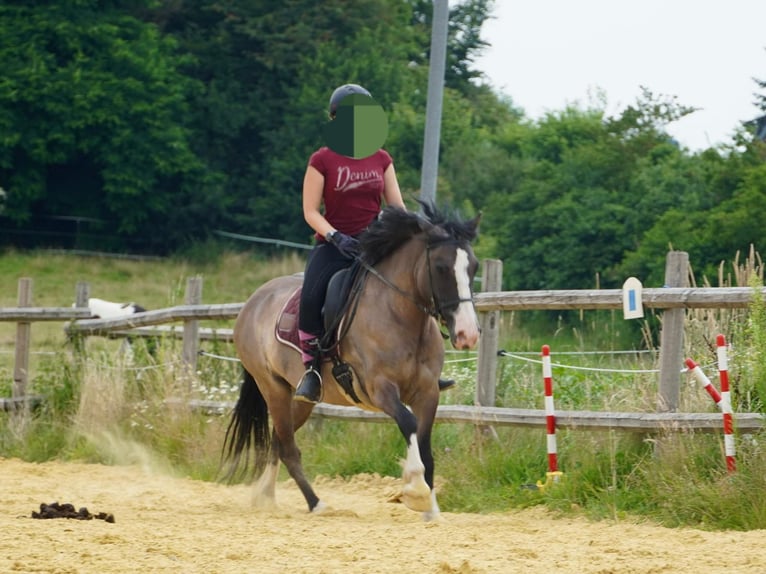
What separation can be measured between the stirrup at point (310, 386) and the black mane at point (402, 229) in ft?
2.95

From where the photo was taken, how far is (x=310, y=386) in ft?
29.6

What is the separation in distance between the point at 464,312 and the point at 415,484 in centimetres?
109

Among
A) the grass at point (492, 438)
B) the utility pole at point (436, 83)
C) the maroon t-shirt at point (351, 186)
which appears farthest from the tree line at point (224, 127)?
the maroon t-shirt at point (351, 186)

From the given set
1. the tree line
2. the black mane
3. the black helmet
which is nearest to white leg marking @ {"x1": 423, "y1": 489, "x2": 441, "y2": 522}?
the black mane

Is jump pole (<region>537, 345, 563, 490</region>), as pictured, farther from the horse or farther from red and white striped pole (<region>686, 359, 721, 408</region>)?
red and white striped pole (<region>686, 359, 721, 408</region>)

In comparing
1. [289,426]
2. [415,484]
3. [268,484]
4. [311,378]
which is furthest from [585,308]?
[268,484]

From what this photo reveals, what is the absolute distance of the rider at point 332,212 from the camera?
8945 millimetres

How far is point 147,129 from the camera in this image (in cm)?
4272

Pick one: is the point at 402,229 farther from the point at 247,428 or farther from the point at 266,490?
the point at 247,428

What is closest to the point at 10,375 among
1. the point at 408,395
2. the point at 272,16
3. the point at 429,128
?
the point at 429,128

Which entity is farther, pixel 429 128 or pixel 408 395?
pixel 429 128

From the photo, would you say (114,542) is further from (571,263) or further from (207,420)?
(571,263)

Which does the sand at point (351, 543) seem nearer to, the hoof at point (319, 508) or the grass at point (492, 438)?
the hoof at point (319, 508)

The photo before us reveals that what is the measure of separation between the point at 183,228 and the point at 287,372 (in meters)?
35.7
